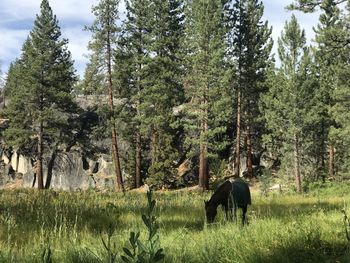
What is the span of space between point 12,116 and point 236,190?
4613 centimetres

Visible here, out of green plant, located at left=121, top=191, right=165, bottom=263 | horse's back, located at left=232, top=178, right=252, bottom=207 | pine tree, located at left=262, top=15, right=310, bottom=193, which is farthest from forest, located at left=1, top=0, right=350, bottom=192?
green plant, located at left=121, top=191, right=165, bottom=263

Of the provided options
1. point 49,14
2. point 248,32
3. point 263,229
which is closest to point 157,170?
point 248,32

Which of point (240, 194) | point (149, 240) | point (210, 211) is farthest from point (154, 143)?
point (149, 240)

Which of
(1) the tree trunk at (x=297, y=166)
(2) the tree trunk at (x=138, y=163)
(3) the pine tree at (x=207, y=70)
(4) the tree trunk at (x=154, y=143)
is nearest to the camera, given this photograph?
(3) the pine tree at (x=207, y=70)

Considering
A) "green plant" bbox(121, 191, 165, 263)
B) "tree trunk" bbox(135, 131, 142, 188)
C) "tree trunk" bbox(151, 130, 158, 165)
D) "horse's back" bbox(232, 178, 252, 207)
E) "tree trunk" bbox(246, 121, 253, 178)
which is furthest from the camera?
"tree trunk" bbox(246, 121, 253, 178)

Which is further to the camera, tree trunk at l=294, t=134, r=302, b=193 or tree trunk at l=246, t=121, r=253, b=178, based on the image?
tree trunk at l=246, t=121, r=253, b=178

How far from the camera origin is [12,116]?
1934 inches

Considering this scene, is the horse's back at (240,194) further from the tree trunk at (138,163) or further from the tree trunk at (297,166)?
the tree trunk at (138,163)

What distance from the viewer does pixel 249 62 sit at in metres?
41.7

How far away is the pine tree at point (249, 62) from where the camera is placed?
41.5 metres

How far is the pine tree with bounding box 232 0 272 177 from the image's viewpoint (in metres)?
41.5

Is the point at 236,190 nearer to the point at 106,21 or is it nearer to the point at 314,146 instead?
the point at 106,21

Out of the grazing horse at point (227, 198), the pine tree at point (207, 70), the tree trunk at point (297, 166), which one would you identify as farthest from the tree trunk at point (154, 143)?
the grazing horse at point (227, 198)

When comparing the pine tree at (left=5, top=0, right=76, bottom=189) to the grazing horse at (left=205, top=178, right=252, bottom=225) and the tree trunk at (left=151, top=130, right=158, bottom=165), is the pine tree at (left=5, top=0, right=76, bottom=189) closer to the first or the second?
the tree trunk at (left=151, top=130, right=158, bottom=165)
